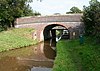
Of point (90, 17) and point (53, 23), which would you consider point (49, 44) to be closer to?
point (53, 23)

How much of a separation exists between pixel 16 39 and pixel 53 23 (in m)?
8.50

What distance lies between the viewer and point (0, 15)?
4041cm

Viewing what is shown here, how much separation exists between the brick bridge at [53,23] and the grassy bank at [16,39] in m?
1.57

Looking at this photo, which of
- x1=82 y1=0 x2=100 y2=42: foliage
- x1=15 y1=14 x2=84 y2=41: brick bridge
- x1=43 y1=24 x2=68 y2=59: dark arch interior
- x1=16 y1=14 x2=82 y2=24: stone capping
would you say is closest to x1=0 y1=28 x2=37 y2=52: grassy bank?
x1=15 y1=14 x2=84 y2=41: brick bridge

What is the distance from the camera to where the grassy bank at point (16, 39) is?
28.6 metres

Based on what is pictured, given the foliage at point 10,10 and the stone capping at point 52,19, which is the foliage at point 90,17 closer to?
the stone capping at point 52,19

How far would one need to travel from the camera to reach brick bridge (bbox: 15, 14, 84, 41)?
119 feet

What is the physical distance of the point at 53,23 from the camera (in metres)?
38.5

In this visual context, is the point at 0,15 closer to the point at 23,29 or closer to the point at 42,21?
the point at 23,29

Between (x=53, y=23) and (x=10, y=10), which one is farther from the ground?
(x=10, y=10)

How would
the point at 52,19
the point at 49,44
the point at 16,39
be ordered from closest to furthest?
the point at 16,39 < the point at 49,44 < the point at 52,19

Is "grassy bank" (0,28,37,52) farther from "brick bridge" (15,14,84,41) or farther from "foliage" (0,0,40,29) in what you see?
"foliage" (0,0,40,29)

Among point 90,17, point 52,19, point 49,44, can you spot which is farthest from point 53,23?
point 90,17

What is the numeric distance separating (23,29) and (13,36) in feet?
16.4
